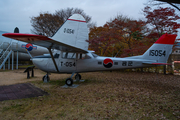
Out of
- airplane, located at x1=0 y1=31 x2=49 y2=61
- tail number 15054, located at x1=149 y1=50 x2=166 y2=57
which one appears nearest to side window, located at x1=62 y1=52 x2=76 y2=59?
tail number 15054, located at x1=149 y1=50 x2=166 y2=57

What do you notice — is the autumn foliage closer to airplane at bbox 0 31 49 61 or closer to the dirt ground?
the dirt ground

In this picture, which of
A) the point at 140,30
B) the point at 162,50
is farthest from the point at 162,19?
the point at 162,50

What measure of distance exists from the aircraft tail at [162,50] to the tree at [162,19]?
187 inches

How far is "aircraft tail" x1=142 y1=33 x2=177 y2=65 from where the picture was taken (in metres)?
6.62

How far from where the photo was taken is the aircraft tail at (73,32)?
26.0 feet

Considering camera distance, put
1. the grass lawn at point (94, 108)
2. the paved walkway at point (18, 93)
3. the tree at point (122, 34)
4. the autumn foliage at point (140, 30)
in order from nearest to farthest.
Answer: the grass lawn at point (94, 108), the paved walkway at point (18, 93), the autumn foliage at point (140, 30), the tree at point (122, 34)

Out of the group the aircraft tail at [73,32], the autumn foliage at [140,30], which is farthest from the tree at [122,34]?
the aircraft tail at [73,32]

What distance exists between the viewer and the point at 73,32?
8031 millimetres

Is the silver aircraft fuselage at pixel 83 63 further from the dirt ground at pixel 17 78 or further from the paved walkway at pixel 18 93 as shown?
the dirt ground at pixel 17 78

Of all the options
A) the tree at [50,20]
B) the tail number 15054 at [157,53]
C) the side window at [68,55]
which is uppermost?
the tree at [50,20]

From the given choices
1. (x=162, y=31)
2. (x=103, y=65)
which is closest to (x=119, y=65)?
(x=103, y=65)

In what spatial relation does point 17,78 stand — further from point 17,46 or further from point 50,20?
point 50,20

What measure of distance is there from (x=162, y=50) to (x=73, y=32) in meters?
5.48

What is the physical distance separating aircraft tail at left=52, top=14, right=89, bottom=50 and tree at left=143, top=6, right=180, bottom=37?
6778 mm
